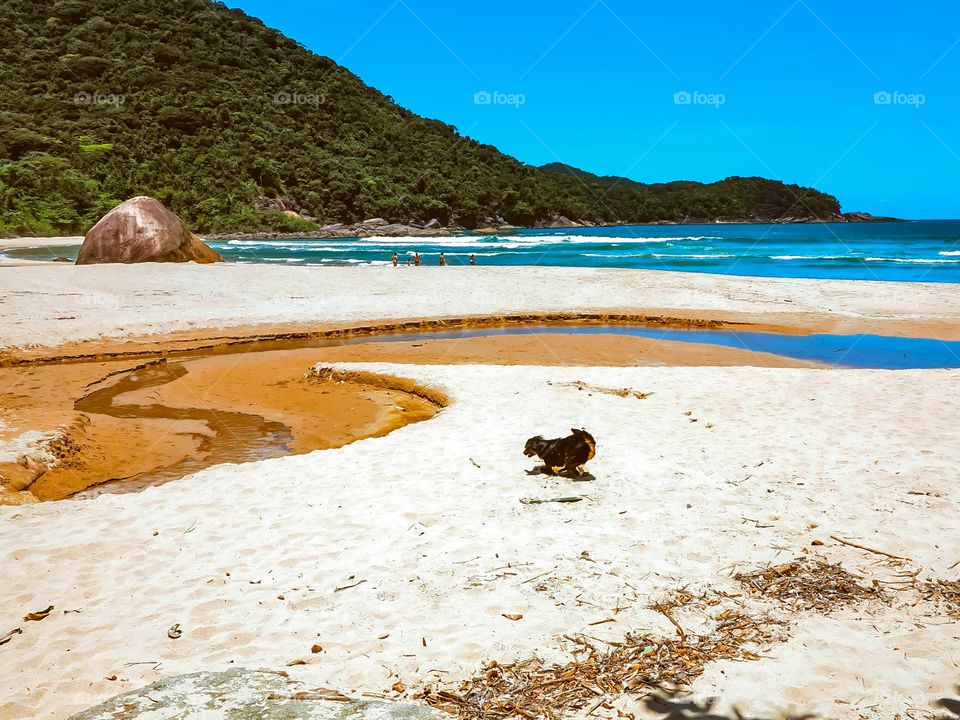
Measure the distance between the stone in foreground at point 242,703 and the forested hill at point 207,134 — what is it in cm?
6696

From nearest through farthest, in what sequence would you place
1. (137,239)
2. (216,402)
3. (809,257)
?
(216,402)
(137,239)
(809,257)

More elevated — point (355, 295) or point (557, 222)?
point (557, 222)

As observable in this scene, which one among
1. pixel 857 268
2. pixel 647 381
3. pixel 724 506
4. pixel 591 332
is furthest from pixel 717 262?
pixel 724 506

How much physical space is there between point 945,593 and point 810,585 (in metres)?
0.83

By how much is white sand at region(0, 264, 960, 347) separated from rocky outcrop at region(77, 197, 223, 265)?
3.71 m

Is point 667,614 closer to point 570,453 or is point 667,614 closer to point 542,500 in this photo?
point 542,500

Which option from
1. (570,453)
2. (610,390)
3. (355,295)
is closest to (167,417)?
(570,453)

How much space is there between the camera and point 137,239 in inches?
1025

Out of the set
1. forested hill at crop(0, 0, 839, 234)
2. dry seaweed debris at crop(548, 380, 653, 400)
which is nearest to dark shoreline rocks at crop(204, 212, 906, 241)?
forested hill at crop(0, 0, 839, 234)

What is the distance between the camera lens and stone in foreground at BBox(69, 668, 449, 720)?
9.78ft

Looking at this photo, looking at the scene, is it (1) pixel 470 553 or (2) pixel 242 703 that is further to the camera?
(1) pixel 470 553

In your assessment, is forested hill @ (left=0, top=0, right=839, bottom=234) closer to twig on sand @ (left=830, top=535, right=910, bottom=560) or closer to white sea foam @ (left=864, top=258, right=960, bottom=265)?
white sea foam @ (left=864, top=258, right=960, bottom=265)

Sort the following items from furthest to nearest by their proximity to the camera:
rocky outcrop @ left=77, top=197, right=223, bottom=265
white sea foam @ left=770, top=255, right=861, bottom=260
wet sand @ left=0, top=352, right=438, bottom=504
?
white sea foam @ left=770, top=255, right=861, bottom=260, rocky outcrop @ left=77, top=197, right=223, bottom=265, wet sand @ left=0, top=352, right=438, bottom=504

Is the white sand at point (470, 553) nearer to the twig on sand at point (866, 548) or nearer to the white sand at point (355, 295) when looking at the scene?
the twig on sand at point (866, 548)
